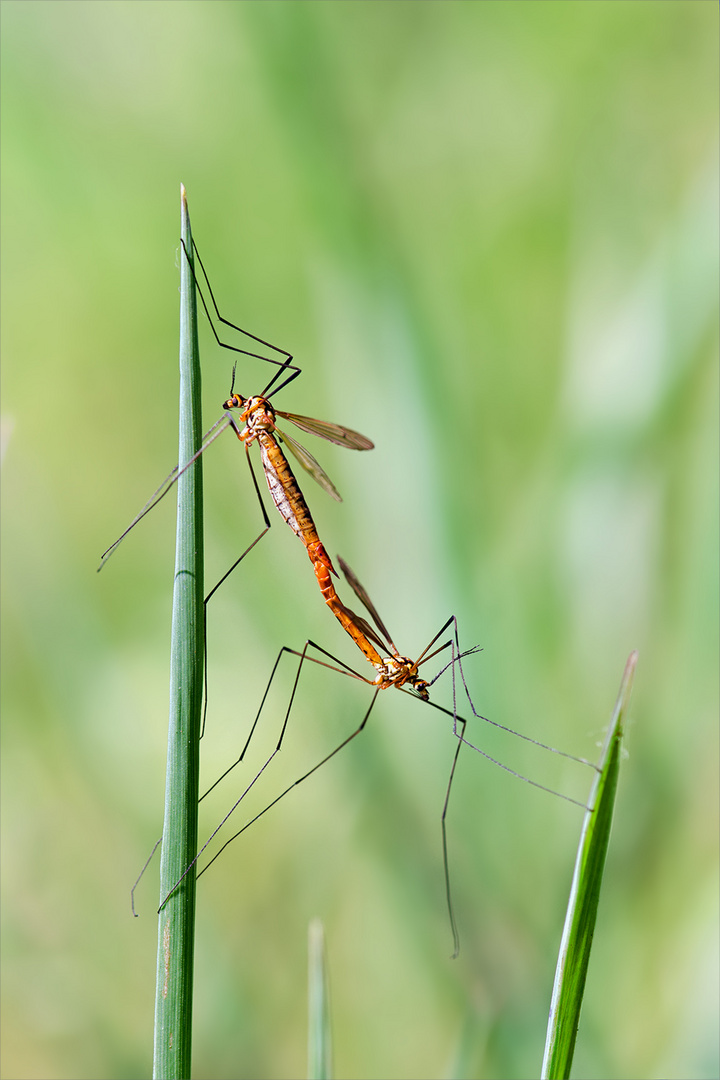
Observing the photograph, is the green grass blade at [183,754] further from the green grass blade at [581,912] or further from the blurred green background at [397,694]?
the blurred green background at [397,694]

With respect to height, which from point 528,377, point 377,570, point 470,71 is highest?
point 470,71

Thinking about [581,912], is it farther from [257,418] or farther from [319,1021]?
[257,418]

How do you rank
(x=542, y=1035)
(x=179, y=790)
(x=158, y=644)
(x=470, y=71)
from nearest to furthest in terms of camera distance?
(x=179, y=790) → (x=542, y=1035) → (x=158, y=644) → (x=470, y=71)

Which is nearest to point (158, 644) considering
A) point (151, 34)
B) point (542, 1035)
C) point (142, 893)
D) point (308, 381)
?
point (142, 893)

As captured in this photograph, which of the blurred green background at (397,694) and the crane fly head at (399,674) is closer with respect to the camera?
the crane fly head at (399,674)

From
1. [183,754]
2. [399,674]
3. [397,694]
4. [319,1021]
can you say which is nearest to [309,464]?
[399,674]

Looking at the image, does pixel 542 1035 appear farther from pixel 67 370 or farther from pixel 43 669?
pixel 67 370

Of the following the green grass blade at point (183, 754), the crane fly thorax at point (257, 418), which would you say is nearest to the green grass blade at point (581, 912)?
the green grass blade at point (183, 754)

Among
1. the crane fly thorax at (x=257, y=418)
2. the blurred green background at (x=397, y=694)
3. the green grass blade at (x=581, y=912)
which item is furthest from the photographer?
the blurred green background at (x=397, y=694)
